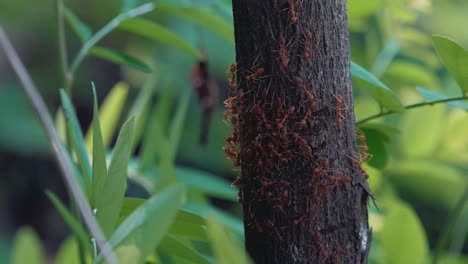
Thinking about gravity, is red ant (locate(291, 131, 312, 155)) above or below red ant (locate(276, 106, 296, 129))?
below

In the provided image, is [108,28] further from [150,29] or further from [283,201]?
[283,201]

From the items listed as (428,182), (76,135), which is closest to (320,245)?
(76,135)

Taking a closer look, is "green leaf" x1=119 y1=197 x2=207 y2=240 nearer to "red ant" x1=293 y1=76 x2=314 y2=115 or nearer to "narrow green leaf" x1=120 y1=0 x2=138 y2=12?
"red ant" x1=293 y1=76 x2=314 y2=115

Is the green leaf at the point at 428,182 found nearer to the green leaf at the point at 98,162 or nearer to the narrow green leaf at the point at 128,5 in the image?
the narrow green leaf at the point at 128,5

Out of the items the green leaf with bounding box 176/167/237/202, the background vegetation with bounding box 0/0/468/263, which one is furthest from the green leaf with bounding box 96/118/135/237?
the green leaf with bounding box 176/167/237/202

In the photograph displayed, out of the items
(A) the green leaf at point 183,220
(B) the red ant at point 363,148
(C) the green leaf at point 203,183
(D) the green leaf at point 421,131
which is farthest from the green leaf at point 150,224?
(D) the green leaf at point 421,131

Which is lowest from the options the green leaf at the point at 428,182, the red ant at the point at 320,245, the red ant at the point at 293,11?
the green leaf at the point at 428,182

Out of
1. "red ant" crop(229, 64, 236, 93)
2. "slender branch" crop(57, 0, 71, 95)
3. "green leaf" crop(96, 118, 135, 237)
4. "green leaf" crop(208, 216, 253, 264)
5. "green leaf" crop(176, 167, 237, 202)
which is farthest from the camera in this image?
"green leaf" crop(176, 167, 237, 202)

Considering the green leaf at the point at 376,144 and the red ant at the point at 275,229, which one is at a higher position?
Answer: the green leaf at the point at 376,144
